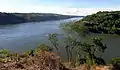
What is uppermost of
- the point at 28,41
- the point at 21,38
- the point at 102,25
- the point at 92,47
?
the point at 92,47

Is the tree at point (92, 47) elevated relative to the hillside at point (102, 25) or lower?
elevated

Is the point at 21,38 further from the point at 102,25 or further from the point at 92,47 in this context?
the point at 92,47

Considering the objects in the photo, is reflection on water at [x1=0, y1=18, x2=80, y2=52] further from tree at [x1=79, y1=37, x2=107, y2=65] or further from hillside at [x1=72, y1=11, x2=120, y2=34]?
tree at [x1=79, y1=37, x2=107, y2=65]

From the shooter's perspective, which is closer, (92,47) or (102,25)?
(92,47)

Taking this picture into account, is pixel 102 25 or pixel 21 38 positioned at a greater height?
pixel 102 25

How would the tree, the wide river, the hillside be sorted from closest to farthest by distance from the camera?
the tree, the wide river, the hillside

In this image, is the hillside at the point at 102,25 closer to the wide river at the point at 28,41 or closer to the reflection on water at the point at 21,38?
the wide river at the point at 28,41

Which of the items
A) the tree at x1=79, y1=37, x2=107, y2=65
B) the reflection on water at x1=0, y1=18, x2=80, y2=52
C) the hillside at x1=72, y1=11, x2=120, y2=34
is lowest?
the reflection on water at x1=0, y1=18, x2=80, y2=52

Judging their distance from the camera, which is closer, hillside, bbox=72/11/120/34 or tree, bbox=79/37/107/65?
tree, bbox=79/37/107/65

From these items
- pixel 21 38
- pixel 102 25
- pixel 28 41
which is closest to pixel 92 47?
pixel 28 41

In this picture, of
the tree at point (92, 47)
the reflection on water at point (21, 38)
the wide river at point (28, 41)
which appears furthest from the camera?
the reflection on water at point (21, 38)

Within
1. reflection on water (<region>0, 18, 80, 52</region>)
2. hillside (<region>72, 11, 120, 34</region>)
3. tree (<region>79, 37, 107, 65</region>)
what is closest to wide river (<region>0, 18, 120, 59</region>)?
reflection on water (<region>0, 18, 80, 52</region>)

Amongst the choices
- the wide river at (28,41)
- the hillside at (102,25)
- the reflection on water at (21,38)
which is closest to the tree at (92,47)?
the wide river at (28,41)
